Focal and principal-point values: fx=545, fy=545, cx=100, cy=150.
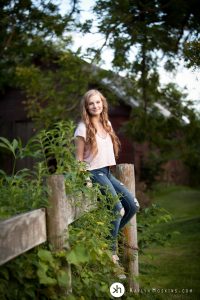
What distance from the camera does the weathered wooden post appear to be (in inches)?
217

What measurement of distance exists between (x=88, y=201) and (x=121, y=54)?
7.29 metres

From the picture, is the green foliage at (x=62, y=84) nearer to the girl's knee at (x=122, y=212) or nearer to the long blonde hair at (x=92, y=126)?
the long blonde hair at (x=92, y=126)

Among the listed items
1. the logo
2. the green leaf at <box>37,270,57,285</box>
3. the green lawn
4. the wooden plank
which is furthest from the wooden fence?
the green lawn

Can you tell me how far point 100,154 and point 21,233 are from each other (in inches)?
102

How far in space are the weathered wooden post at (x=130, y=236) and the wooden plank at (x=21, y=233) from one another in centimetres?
240

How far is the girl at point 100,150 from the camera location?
518 cm

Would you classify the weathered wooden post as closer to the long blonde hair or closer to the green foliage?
the long blonde hair

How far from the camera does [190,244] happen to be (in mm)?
9562

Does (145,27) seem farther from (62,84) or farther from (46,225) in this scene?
(46,225)

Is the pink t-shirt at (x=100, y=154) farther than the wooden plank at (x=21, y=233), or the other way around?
the pink t-shirt at (x=100, y=154)

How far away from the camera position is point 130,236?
559 centimetres

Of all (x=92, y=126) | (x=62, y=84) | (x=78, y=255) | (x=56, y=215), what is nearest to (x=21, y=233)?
(x=56, y=215)

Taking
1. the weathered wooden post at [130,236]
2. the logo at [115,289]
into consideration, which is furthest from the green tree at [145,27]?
the logo at [115,289]

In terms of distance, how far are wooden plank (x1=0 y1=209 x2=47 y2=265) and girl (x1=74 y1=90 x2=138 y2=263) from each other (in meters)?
1.75
